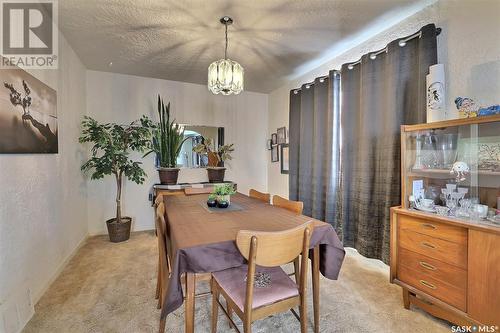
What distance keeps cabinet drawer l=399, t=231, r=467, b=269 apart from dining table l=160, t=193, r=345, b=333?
2.14ft

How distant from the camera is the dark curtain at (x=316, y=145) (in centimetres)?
302

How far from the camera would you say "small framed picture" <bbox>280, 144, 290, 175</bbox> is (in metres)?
4.19

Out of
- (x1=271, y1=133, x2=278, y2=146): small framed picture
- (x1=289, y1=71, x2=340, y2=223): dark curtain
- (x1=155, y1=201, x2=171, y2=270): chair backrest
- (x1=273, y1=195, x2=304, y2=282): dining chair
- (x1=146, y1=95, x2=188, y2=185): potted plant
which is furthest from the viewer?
(x1=271, y1=133, x2=278, y2=146): small framed picture

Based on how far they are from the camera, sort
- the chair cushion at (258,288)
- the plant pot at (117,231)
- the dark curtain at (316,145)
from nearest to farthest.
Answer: the chair cushion at (258,288) < the dark curtain at (316,145) < the plant pot at (117,231)

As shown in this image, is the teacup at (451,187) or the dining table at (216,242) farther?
the teacup at (451,187)

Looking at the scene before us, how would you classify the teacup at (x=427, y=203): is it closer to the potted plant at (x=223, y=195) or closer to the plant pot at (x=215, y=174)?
the potted plant at (x=223, y=195)

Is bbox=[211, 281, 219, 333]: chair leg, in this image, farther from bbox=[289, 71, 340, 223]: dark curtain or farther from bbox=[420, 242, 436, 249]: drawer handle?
bbox=[289, 71, 340, 223]: dark curtain

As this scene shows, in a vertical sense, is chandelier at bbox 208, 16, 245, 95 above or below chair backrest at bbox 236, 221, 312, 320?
above

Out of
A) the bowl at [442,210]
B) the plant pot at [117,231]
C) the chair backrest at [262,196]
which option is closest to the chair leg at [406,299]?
the bowl at [442,210]

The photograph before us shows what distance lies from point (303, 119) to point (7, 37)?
3207mm

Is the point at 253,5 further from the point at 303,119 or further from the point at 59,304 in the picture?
the point at 59,304

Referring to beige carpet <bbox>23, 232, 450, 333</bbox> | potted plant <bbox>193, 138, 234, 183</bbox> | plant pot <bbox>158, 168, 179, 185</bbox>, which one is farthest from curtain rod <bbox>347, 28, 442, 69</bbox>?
plant pot <bbox>158, 168, 179, 185</bbox>

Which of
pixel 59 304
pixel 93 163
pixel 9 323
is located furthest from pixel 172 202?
pixel 93 163

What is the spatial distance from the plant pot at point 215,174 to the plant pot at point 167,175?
0.59 meters
